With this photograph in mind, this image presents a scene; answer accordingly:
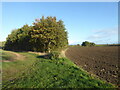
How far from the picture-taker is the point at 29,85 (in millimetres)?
6262

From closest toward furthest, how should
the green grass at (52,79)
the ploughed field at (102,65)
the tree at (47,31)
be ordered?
the green grass at (52,79), the ploughed field at (102,65), the tree at (47,31)

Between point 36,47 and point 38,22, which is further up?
point 38,22

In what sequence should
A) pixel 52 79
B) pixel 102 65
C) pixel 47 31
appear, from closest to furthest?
1. pixel 52 79
2. pixel 102 65
3. pixel 47 31

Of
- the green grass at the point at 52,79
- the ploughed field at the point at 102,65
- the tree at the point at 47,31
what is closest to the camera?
the green grass at the point at 52,79

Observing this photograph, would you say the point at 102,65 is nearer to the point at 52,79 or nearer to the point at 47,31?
the point at 52,79

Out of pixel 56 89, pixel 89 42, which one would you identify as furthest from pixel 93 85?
pixel 89 42

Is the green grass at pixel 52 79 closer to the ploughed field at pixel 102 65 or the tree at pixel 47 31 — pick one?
the ploughed field at pixel 102 65

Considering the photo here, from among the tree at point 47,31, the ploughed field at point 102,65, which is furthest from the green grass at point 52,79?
the tree at point 47,31

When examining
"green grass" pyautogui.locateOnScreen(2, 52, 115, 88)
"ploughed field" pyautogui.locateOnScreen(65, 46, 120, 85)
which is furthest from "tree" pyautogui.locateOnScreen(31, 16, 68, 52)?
"green grass" pyautogui.locateOnScreen(2, 52, 115, 88)

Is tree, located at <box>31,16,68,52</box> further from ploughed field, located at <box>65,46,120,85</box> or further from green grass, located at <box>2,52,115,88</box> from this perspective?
green grass, located at <box>2,52,115,88</box>

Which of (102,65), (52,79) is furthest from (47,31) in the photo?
(52,79)

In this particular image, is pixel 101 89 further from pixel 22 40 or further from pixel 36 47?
pixel 22 40

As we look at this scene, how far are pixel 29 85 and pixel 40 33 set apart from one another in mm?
19769

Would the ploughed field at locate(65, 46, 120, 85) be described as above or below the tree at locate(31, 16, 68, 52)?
below
